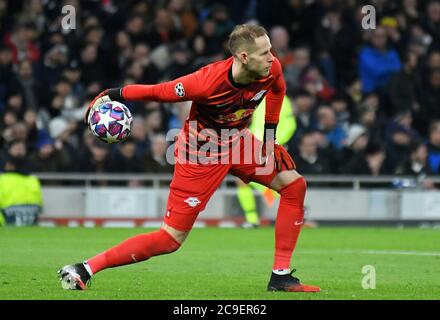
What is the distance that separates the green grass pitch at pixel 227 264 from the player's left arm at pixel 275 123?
1051 millimetres

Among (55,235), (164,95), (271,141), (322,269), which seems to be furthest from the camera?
(55,235)

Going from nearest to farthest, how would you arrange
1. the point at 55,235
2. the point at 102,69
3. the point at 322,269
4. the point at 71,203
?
the point at 322,269 → the point at 55,235 → the point at 71,203 → the point at 102,69

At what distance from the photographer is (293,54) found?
22.0m

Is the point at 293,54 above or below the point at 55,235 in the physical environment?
above

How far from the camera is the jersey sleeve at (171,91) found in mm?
9266

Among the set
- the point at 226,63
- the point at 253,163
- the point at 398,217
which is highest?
the point at 226,63

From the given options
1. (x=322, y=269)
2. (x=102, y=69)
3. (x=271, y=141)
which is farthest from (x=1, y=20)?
(x=271, y=141)

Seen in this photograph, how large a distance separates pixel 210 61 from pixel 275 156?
38.5 feet

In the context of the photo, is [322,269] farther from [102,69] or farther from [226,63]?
[102,69]

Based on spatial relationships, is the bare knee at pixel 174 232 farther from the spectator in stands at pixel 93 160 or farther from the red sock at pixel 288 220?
the spectator in stands at pixel 93 160

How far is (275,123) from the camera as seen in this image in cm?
1015

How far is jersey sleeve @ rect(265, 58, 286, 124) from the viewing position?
384 inches

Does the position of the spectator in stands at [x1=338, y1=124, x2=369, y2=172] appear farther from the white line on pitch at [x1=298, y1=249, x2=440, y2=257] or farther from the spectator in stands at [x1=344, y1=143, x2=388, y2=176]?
the white line on pitch at [x1=298, y1=249, x2=440, y2=257]

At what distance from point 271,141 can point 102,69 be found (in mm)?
11972
